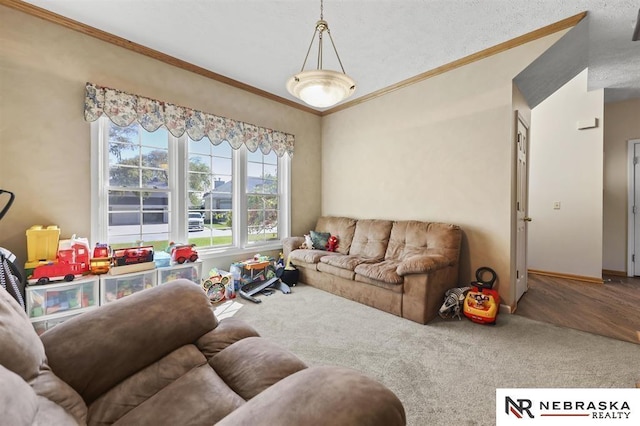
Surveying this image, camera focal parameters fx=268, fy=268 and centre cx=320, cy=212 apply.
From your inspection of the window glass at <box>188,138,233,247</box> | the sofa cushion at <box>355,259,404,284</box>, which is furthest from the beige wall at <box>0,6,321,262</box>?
the sofa cushion at <box>355,259,404,284</box>

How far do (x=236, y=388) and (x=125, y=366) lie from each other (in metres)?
0.46

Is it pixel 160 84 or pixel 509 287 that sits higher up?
pixel 160 84

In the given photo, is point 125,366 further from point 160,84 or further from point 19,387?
point 160,84

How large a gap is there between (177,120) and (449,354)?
3620 millimetres

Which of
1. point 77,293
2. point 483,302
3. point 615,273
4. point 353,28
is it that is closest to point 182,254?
point 77,293

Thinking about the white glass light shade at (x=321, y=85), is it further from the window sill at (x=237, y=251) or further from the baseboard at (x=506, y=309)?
the baseboard at (x=506, y=309)

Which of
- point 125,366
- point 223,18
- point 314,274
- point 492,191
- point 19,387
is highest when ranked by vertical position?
point 223,18

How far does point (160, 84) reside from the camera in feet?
10.1

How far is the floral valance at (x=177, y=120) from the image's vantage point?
2662 millimetres

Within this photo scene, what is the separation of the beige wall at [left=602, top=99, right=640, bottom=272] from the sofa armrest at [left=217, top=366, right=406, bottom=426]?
19.3 feet

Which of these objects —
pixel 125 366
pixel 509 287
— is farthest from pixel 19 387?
pixel 509 287

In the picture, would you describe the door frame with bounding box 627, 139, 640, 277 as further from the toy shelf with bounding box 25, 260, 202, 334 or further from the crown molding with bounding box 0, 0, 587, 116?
the toy shelf with bounding box 25, 260, 202, 334

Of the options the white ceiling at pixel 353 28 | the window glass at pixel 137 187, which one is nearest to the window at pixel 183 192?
the window glass at pixel 137 187

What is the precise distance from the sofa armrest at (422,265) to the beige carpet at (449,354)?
0.51 metres
